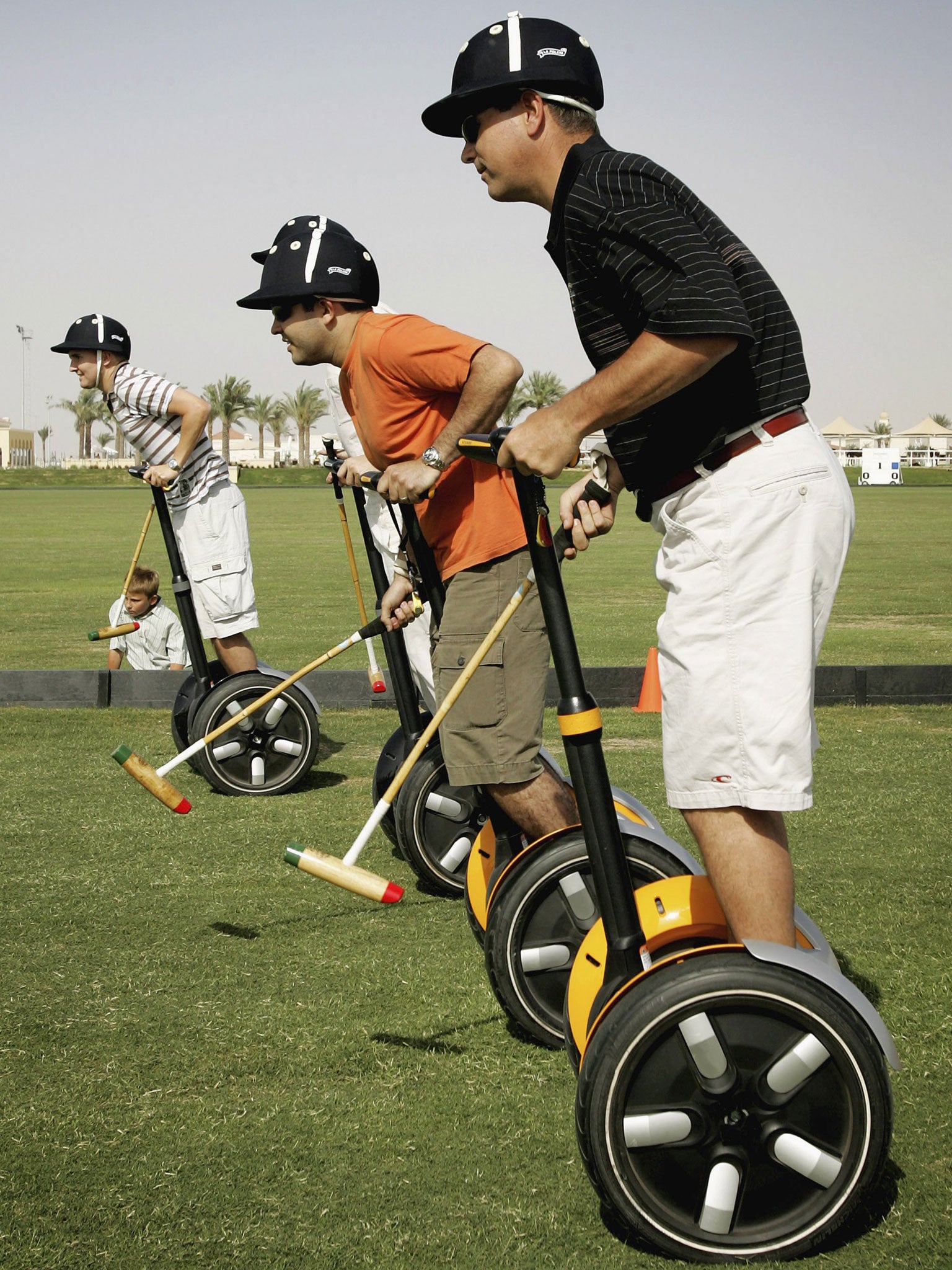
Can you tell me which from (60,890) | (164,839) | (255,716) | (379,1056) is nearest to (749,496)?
(379,1056)

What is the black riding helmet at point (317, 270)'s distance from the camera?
13.9 ft

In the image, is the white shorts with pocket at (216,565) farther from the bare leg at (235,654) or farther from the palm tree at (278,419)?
the palm tree at (278,419)

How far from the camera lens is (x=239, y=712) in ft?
21.2

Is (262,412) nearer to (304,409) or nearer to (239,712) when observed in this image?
(304,409)

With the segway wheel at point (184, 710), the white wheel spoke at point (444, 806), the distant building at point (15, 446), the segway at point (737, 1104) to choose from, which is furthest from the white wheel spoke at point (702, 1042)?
the distant building at point (15, 446)

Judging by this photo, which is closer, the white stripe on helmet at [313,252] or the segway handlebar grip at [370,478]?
the white stripe on helmet at [313,252]

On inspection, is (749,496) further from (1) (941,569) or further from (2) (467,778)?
(1) (941,569)

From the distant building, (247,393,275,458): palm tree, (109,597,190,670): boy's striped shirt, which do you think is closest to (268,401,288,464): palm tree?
(247,393,275,458): palm tree

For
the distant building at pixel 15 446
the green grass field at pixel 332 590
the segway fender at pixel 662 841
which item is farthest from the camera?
the distant building at pixel 15 446

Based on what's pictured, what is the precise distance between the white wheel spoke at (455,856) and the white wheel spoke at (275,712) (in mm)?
1844

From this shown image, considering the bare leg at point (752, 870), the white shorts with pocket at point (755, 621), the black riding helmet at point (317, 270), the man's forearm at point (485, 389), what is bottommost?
the bare leg at point (752, 870)

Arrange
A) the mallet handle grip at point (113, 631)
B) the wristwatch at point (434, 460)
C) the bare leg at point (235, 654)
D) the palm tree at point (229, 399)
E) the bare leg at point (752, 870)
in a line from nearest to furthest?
the bare leg at point (752, 870)
the wristwatch at point (434, 460)
the bare leg at point (235, 654)
the mallet handle grip at point (113, 631)
the palm tree at point (229, 399)

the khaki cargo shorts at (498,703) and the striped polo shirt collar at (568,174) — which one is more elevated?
the striped polo shirt collar at (568,174)

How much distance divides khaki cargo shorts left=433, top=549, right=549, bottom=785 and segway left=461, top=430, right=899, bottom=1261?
1.26m
